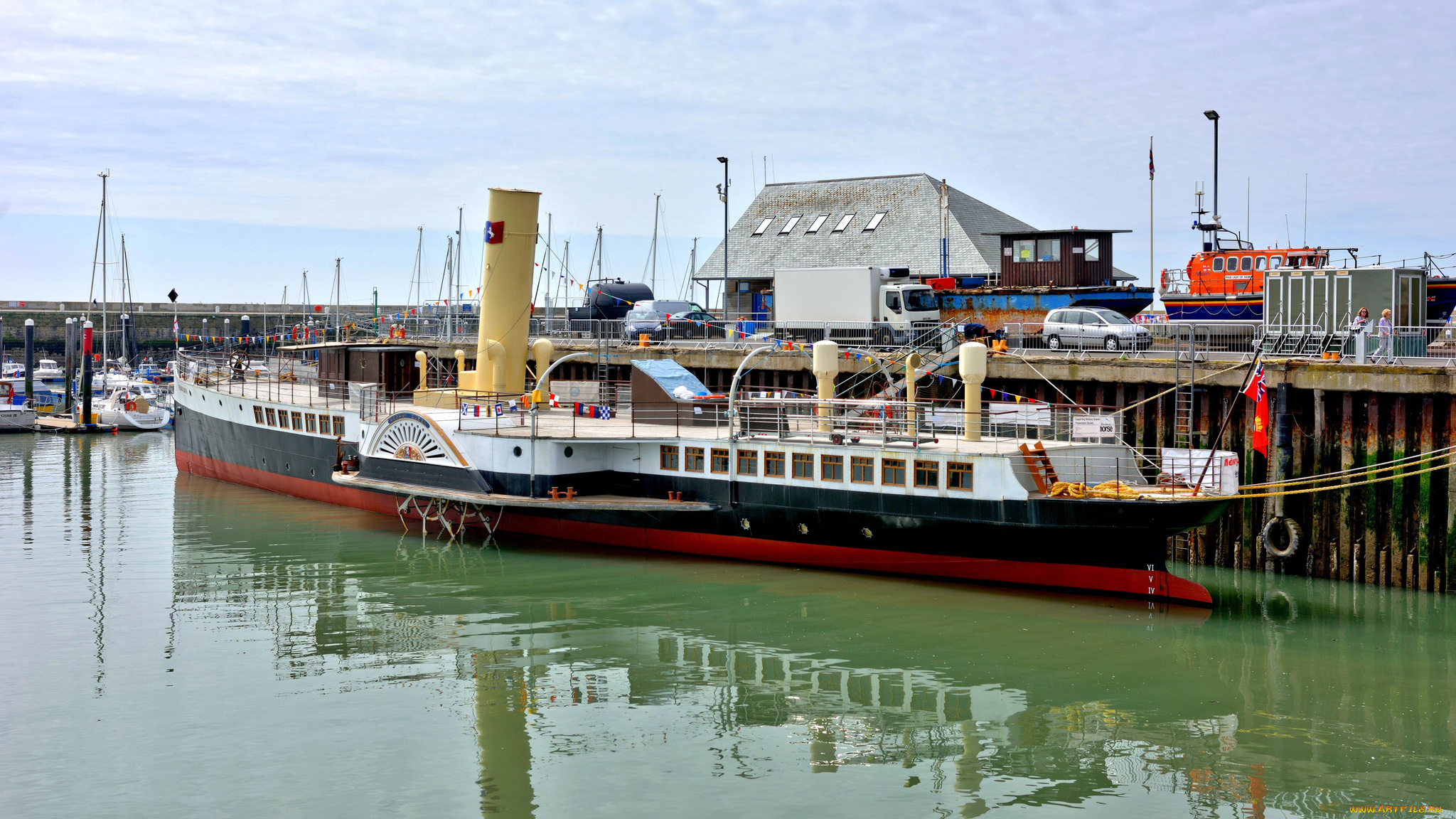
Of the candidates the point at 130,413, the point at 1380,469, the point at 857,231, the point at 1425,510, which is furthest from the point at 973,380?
the point at 130,413

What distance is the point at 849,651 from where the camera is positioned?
945 inches

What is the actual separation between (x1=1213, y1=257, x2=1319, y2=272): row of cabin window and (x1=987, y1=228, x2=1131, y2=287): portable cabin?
15.2 feet

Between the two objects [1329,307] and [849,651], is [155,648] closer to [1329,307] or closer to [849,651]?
[849,651]

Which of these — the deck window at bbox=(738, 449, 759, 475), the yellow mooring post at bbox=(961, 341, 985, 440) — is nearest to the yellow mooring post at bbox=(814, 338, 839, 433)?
the deck window at bbox=(738, 449, 759, 475)

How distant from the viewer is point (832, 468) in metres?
30.2

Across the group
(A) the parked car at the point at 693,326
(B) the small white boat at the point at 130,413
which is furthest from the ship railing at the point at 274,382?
(A) the parked car at the point at 693,326

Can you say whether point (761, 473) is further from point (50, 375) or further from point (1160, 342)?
point (50, 375)

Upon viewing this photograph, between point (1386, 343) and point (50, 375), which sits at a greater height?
point (1386, 343)

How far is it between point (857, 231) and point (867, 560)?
36.1 meters

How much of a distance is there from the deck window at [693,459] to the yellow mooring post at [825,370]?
3.27 meters

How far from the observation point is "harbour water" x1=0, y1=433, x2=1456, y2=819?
1734cm

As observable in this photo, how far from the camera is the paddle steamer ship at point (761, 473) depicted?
91.1ft

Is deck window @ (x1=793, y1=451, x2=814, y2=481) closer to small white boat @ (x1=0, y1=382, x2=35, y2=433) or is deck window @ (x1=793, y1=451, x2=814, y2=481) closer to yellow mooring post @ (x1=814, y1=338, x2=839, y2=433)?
yellow mooring post @ (x1=814, y1=338, x2=839, y2=433)

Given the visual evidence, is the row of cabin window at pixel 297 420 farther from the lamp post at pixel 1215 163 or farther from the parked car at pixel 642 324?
the lamp post at pixel 1215 163
